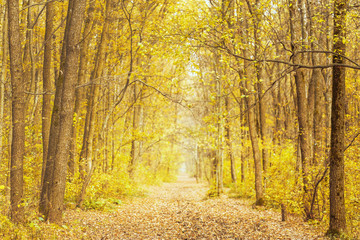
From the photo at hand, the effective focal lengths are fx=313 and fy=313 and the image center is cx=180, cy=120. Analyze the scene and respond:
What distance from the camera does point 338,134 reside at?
802 cm

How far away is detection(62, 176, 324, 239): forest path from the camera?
880cm

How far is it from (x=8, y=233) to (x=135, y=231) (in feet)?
12.5

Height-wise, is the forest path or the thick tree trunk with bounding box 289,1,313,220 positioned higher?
the thick tree trunk with bounding box 289,1,313,220

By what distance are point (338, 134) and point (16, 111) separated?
818 centimetres


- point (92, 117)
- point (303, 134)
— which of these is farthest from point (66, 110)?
point (303, 134)

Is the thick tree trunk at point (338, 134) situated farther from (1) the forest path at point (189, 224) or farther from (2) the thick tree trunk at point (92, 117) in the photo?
(2) the thick tree trunk at point (92, 117)

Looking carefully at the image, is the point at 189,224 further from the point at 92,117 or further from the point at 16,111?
the point at 16,111

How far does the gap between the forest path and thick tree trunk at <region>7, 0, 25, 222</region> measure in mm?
1551

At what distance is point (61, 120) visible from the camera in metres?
8.70

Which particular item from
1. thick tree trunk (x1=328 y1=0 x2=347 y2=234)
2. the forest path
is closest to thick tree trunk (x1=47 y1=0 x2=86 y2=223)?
the forest path

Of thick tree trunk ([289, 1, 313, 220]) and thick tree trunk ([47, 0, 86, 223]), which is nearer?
thick tree trunk ([47, 0, 86, 223])

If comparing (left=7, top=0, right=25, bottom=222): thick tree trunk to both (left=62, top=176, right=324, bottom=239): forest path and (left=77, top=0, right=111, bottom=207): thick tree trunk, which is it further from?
(left=77, top=0, right=111, bottom=207): thick tree trunk

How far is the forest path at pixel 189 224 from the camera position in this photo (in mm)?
8805

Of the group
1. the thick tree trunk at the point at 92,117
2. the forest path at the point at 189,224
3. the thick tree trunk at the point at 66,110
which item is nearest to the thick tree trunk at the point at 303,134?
the forest path at the point at 189,224
